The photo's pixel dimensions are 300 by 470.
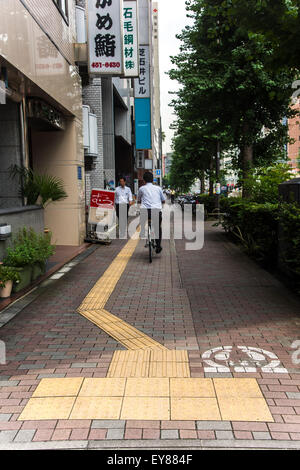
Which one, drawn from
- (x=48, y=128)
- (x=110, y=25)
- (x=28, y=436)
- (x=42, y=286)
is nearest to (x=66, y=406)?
(x=28, y=436)

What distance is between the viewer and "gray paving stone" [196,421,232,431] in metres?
2.89

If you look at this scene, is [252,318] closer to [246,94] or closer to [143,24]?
[246,94]

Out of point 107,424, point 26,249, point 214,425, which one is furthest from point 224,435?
point 26,249

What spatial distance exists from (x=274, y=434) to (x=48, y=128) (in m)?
10.3

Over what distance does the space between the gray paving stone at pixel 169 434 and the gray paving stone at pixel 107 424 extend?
0.27 m

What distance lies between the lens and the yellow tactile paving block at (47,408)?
3082mm

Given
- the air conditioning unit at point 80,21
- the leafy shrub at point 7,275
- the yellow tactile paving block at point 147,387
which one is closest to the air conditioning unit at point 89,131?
the air conditioning unit at point 80,21

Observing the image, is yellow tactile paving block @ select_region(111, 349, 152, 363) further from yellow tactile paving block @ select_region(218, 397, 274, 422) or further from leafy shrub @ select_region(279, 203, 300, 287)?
leafy shrub @ select_region(279, 203, 300, 287)

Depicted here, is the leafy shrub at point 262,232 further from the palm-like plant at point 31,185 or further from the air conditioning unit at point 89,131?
the air conditioning unit at point 89,131

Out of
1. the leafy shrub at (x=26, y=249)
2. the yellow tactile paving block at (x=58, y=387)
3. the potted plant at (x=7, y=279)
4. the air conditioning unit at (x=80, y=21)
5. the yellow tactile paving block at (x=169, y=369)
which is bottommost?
the yellow tactile paving block at (x=169, y=369)

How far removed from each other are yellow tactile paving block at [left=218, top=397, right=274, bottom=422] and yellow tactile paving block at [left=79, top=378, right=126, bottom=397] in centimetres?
77

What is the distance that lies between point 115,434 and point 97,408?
371 mm

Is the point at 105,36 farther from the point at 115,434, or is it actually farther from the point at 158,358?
the point at 115,434

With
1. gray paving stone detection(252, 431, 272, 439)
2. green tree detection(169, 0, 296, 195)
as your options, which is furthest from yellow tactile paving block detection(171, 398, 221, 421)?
green tree detection(169, 0, 296, 195)
